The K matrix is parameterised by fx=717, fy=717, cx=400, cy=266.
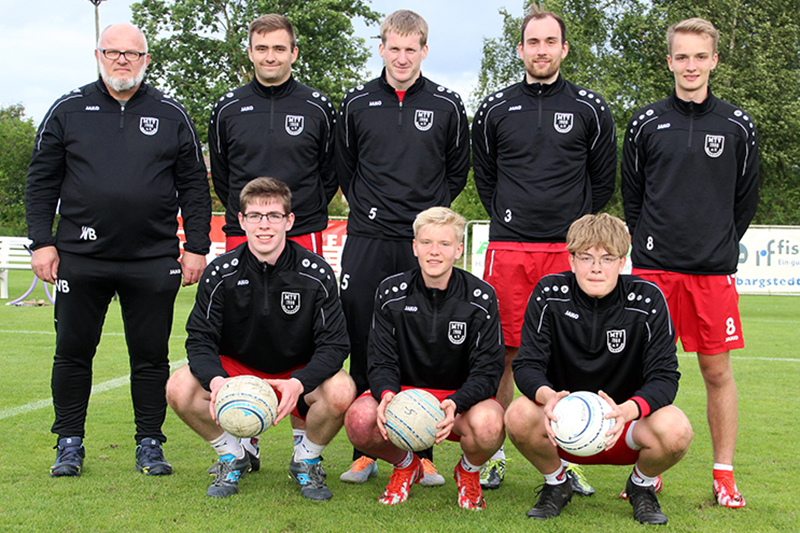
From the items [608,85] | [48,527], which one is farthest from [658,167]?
[608,85]

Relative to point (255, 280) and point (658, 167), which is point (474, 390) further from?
point (658, 167)

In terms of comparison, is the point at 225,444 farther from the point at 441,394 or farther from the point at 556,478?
the point at 556,478

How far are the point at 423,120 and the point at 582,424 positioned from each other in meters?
2.08

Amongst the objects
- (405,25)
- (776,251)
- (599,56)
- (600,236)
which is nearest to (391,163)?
(405,25)

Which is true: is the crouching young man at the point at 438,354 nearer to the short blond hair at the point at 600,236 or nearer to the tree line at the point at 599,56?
the short blond hair at the point at 600,236

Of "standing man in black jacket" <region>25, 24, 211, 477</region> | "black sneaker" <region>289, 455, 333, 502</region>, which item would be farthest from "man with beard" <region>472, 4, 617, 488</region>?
"standing man in black jacket" <region>25, 24, 211, 477</region>

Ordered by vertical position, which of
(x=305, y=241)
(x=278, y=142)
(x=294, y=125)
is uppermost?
(x=294, y=125)

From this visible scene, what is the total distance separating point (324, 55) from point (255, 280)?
26847 millimetres

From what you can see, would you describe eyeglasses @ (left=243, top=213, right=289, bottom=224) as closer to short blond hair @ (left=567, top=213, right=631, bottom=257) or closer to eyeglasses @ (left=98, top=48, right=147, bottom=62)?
eyeglasses @ (left=98, top=48, right=147, bottom=62)

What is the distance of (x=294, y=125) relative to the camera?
14.5 feet

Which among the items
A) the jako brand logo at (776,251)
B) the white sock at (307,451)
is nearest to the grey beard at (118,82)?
the white sock at (307,451)

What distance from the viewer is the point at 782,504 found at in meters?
3.65

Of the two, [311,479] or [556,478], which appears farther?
[311,479]

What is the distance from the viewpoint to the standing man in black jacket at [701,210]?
3914 millimetres
